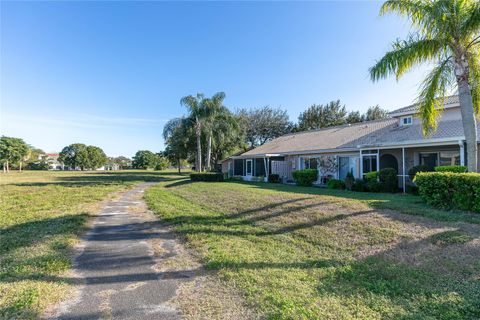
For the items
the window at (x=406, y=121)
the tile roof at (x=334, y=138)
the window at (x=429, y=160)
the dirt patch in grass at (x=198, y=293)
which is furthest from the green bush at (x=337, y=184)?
the dirt patch in grass at (x=198, y=293)

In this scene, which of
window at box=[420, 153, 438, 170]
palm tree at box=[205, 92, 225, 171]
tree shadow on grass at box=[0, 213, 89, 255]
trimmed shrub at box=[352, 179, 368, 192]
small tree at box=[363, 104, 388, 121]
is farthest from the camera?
small tree at box=[363, 104, 388, 121]

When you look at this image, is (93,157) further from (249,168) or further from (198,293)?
(198,293)

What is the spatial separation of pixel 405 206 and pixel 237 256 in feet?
19.8

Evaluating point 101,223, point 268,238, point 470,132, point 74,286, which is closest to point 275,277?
point 268,238

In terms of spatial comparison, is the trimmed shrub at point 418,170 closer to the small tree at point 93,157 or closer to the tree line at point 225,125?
the tree line at point 225,125

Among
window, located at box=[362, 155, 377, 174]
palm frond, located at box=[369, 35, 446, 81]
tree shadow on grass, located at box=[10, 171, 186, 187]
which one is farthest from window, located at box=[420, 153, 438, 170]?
tree shadow on grass, located at box=[10, 171, 186, 187]

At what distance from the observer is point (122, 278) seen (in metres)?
4.14

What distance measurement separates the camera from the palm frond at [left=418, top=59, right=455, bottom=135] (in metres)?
9.02

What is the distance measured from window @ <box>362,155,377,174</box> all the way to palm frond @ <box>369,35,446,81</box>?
7.88 m

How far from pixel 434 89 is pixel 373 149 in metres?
6.84

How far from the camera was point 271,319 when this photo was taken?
119 inches

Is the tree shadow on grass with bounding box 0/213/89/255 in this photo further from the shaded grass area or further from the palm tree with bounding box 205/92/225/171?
the palm tree with bounding box 205/92/225/171

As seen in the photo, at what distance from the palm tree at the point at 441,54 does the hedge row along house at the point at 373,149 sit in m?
1.65

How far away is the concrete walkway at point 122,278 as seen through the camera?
3.19m
